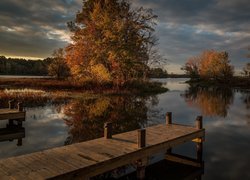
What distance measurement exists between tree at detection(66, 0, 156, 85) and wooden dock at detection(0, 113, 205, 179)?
3245 centimetres

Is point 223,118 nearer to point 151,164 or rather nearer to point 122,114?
point 122,114

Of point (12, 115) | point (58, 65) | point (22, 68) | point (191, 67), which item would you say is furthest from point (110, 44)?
point (22, 68)

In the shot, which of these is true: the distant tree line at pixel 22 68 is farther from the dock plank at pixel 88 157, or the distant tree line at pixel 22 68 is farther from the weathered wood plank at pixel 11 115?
the dock plank at pixel 88 157

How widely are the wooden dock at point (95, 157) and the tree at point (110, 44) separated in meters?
32.5

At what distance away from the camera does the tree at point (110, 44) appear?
143ft

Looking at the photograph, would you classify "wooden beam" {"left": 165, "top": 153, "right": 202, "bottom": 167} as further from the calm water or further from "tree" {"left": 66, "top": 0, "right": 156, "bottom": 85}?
"tree" {"left": 66, "top": 0, "right": 156, "bottom": 85}

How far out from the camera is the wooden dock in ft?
24.8

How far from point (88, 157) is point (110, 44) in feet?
119

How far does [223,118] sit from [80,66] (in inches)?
1110

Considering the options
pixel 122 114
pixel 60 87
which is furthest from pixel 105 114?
pixel 60 87

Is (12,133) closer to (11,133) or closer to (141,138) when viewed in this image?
(11,133)

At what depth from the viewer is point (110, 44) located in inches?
1718

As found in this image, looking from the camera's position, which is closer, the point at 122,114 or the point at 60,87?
the point at 122,114

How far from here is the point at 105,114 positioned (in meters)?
24.4
